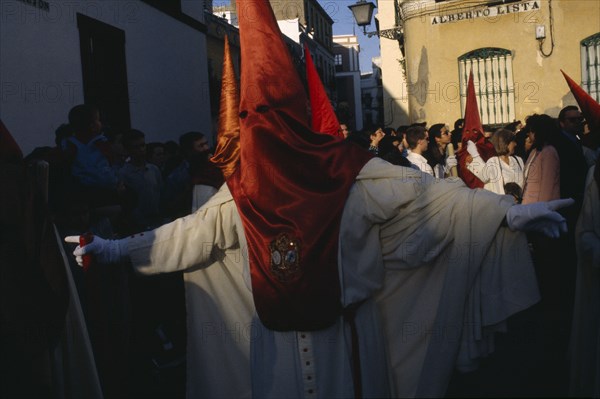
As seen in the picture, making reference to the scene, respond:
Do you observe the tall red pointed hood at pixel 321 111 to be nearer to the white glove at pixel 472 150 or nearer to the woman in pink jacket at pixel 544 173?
the woman in pink jacket at pixel 544 173

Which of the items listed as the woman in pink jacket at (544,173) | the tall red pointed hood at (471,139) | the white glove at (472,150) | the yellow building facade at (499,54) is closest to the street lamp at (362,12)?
the tall red pointed hood at (471,139)

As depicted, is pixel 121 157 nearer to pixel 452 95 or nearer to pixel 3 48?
pixel 3 48

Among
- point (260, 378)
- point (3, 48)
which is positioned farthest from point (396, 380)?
point (3, 48)

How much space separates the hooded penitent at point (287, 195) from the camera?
3.21 m

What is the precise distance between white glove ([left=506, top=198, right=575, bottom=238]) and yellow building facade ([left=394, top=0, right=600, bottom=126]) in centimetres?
1445

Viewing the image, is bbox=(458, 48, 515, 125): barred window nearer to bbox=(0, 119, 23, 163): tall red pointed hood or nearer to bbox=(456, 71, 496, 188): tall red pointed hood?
bbox=(456, 71, 496, 188): tall red pointed hood

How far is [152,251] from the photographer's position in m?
3.49

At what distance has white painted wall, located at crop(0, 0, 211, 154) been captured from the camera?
28.2ft

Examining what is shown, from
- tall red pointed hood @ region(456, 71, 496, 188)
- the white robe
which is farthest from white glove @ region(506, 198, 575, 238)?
tall red pointed hood @ region(456, 71, 496, 188)

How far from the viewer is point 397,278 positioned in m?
3.53

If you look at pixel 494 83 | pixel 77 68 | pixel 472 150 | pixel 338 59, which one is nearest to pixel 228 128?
pixel 472 150

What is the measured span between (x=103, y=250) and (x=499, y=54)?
15.6 meters

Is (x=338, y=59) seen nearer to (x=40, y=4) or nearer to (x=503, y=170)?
(x=40, y=4)

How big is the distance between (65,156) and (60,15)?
18.2ft
